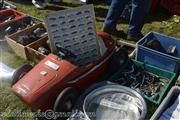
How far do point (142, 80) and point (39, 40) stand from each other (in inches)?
58.7

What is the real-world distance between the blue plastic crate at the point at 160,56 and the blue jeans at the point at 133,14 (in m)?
0.53

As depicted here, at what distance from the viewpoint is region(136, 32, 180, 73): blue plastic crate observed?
4.00 m

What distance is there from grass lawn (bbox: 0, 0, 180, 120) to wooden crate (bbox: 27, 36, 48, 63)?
7.0 inches

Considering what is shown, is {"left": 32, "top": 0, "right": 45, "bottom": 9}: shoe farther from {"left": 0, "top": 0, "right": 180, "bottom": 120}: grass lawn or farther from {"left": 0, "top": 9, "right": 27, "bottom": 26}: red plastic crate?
{"left": 0, "top": 9, "right": 27, "bottom": 26}: red plastic crate

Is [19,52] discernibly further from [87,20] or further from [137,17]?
[137,17]

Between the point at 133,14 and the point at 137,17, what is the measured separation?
0.24ft

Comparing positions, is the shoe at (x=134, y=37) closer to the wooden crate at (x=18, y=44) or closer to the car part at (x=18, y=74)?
the wooden crate at (x=18, y=44)

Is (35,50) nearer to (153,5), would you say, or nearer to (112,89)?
(112,89)

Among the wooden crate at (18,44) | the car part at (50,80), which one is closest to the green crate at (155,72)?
the car part at (50,80)

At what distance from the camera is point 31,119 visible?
3.59 m

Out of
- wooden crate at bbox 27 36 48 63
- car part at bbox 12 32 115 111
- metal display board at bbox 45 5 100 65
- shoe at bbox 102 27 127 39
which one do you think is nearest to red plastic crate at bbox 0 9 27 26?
wooden crate at bbox 27 36 48 63

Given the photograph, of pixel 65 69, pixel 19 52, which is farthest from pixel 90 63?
pixel 19 52

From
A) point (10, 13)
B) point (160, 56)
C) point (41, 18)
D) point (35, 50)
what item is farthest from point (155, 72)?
point (10, 13)

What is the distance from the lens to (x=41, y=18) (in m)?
5.70
